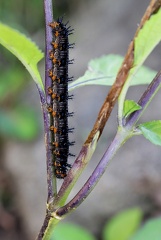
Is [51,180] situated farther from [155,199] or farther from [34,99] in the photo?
[34,99]

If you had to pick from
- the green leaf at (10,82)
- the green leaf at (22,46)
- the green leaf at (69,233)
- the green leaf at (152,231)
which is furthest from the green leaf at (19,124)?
the green leaf at (22,46)

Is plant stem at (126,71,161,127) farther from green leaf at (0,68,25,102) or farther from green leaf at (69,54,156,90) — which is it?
green leaf at (0,68,25,102)

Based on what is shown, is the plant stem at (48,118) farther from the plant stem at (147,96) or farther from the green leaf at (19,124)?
the green leaf at (19,124)

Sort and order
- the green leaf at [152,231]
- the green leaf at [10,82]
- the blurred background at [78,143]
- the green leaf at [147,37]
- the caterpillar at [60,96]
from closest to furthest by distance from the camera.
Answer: the green leaf at [147,37] → the caterpillar at [60,96] → the green leaf at [152,231] → the blurred background at [78,143] → the green leaf at [10,82]

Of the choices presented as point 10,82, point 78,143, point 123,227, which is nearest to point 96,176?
point 123,227

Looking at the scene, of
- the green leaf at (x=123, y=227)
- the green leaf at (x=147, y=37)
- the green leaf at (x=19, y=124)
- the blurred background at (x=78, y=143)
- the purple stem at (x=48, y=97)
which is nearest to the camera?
the green leaf at (x=147, y=37)

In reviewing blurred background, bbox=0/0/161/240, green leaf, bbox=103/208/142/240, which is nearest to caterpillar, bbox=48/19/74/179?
green leaf, bbox=103/208/142/240
